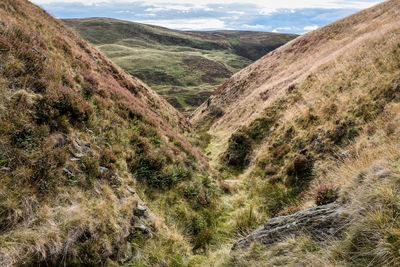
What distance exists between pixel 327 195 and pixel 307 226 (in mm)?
1552

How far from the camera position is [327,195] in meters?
6.27

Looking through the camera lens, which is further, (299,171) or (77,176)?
(299,171)

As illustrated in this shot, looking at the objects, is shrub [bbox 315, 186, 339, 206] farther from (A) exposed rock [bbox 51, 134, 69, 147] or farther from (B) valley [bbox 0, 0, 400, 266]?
(A) exposed rock [bbox 51, 134, 69, 147]

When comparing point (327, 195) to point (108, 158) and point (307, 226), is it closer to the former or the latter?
point (307, 226)

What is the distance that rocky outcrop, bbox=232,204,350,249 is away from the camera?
4.72m

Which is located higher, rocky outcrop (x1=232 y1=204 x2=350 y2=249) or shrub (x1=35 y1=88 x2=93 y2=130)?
shrub (x1=35 y1=88 x2=93 y2=130)

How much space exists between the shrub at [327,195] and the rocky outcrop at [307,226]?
0.66m

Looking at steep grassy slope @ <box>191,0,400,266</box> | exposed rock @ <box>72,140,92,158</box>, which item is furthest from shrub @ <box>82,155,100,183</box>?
steep grassy slope @ <box>191,0,400,266</box>

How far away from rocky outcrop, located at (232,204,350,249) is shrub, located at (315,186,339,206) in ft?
2.18

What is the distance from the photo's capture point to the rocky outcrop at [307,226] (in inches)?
186

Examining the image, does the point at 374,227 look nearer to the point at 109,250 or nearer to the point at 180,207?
the point at 109,250

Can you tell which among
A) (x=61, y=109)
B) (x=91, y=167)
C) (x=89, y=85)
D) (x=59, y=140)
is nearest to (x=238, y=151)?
(x=89, y=85)

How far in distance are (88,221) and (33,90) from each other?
537cm

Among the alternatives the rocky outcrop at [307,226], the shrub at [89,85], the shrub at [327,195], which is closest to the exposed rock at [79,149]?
the shrub at [89,85]
